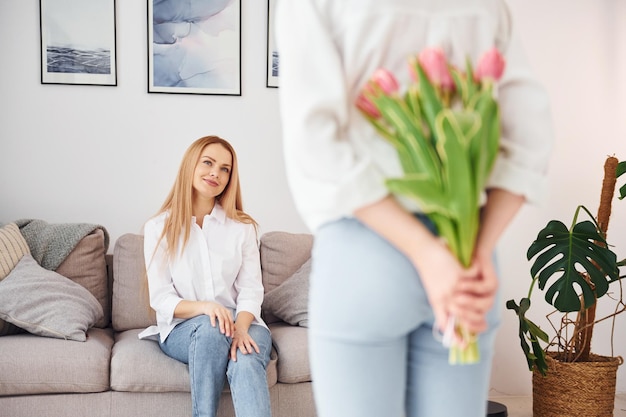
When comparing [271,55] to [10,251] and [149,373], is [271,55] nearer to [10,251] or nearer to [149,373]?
[10,251]

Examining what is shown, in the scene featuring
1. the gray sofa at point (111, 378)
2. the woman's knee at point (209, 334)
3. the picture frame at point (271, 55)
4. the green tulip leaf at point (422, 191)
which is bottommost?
the gray sofa at point (111, 378)

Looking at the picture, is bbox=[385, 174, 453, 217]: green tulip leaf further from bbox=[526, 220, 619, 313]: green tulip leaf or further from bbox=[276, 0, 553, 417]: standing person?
bbox=[526, 220, 619, 313]: green tulip leaf

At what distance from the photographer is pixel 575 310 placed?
315cm

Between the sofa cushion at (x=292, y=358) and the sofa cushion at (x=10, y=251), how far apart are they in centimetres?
105

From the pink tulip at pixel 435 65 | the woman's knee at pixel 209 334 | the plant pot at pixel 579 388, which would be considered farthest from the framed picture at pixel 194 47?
the pink tulip at pixel 435 65

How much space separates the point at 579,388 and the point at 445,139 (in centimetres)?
274

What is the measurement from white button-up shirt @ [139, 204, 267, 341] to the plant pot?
1.38m

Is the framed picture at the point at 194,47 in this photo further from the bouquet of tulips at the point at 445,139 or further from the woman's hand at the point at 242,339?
the bouquet of tulips at the point at 445,139

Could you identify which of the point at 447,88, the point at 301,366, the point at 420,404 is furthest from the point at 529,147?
the point at 301,366

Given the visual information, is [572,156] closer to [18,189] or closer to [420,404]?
[18,189]

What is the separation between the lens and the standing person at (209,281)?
260 cm

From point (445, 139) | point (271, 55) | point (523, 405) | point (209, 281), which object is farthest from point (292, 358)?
point (445, 139)

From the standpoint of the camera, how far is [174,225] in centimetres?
298

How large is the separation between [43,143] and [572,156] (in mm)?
2725
